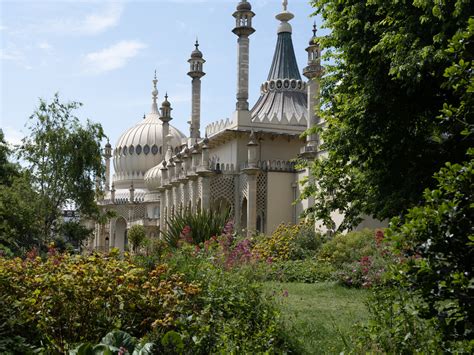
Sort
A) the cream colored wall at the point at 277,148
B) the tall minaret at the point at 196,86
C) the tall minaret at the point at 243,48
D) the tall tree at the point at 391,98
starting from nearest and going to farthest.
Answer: the tall tree at the point at 391,98 < the tall minaret at the point at 243,48 < the cream colored wall at the point at 277,148 < the tall minaret at the point at 196,86

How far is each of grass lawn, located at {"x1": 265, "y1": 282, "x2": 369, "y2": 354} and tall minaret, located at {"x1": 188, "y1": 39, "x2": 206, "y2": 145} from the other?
81.9 feet

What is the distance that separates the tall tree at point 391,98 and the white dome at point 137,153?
1781 inches

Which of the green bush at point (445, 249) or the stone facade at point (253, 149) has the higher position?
the stone facade at point (253, 149)

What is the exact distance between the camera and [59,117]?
930 inches

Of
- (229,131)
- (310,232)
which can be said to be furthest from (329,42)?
(229,131)

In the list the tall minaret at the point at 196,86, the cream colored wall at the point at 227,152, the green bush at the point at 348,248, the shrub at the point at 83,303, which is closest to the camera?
the shrub at the point at 83,303

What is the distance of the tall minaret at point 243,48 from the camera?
3002 cm

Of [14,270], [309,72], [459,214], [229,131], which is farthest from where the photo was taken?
[229,131]

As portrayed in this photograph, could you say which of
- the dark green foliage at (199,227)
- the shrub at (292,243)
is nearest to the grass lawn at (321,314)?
the shrub at (292,243)

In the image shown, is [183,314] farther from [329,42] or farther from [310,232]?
[310,232]

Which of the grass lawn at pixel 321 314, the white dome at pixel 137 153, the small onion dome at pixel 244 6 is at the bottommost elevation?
the grass lawn at pixel 321 314

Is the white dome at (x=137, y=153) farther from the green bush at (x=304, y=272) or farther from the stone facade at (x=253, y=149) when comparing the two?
the green bush at (x=304, y=272)

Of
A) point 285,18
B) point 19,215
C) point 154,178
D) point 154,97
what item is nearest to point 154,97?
point 154,97

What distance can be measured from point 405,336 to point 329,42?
715 cm
